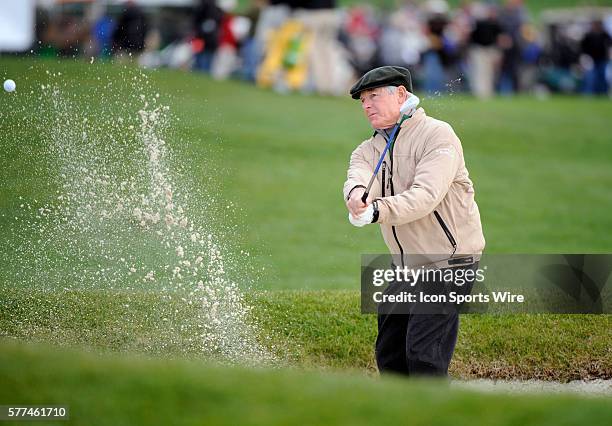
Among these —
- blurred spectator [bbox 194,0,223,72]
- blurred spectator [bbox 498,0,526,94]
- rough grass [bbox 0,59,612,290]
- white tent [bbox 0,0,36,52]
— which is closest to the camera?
rough grass [bbox 0,59,612,290]

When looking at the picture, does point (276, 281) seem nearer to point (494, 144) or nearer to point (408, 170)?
point (408, 170)

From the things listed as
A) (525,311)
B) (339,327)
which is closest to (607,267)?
(525,311)

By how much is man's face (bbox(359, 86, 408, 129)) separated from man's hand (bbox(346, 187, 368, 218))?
53cm

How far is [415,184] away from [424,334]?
97 cm

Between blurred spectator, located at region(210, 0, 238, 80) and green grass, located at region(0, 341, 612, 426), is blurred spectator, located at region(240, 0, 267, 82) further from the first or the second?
green grass, located at region(0, 341, 612, 426)

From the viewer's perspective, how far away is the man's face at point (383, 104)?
21.7ft

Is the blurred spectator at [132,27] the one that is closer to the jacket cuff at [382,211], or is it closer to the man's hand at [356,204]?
the man's hand at [356,204]

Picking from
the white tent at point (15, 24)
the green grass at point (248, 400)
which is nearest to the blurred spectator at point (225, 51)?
the white tent at point (15, 24)

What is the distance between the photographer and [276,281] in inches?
488

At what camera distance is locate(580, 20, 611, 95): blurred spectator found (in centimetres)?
2931

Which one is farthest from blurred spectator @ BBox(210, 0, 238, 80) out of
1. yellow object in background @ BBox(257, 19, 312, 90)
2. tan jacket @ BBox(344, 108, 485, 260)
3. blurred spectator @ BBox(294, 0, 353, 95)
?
tan jacket @ BBox(344, 108, 485, 260)

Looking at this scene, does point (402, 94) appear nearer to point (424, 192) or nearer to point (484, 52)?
point (424, 192)

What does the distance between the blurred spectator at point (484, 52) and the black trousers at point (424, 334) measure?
2211 cm

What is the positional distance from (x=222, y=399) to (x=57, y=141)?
563 centimetres
